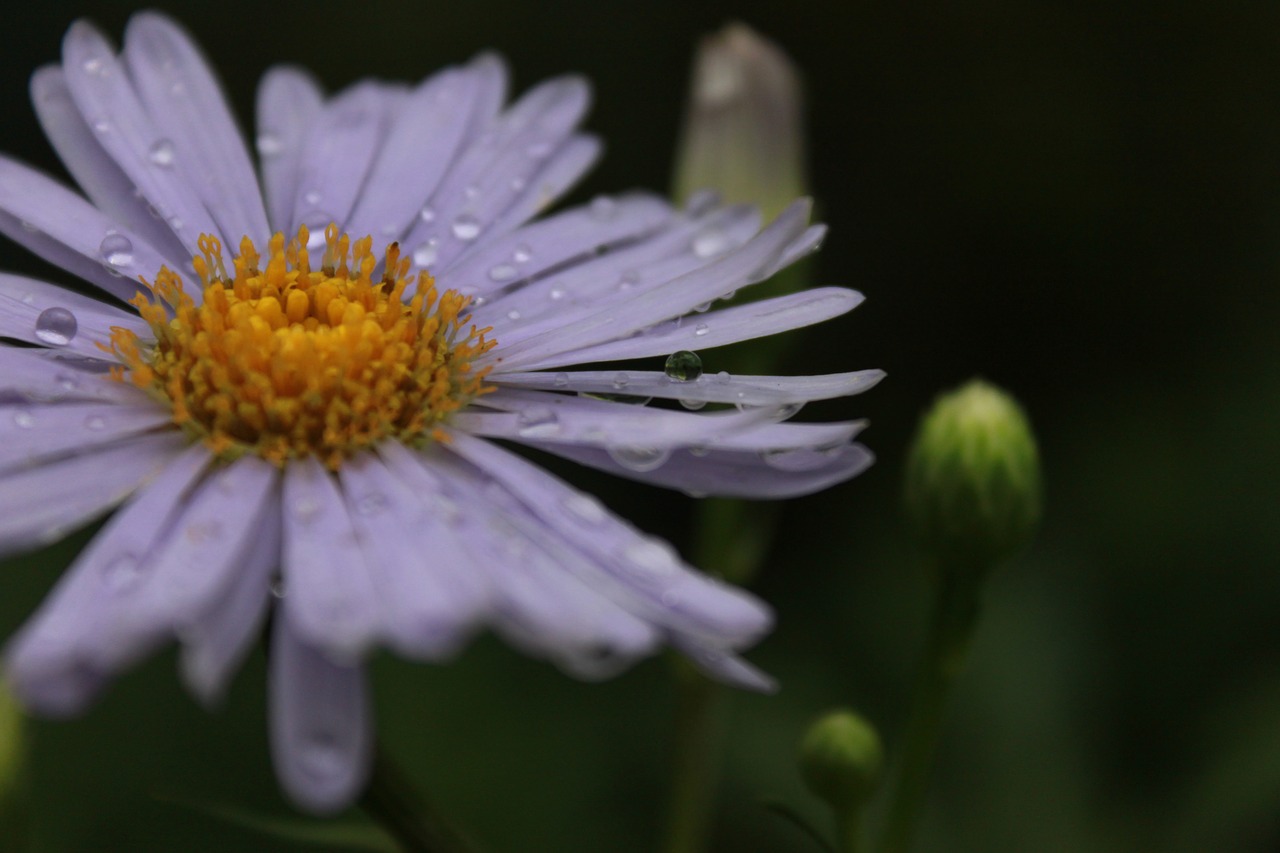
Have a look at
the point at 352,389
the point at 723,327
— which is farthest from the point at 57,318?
the point at 723,327

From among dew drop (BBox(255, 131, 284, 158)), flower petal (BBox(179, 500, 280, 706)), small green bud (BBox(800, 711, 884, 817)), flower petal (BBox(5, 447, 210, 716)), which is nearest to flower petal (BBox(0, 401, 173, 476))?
flower petal (BBox(5, 447, 210, 716))

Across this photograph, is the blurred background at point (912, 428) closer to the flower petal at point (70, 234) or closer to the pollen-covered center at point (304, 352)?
the pollen-covered center at point (304, 352)

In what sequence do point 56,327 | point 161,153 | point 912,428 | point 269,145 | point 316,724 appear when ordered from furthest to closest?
point 912,428 → point 269,145 → point 161,153 → point 56,327 → point 316,724

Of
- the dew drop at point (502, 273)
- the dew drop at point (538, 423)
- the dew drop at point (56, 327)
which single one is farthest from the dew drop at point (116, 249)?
the dew drop at point (538, 423)

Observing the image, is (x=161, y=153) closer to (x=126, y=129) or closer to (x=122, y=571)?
(x=126, y=129)

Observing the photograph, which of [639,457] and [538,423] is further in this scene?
[538,423]

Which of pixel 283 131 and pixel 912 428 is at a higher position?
pixel 283 131
